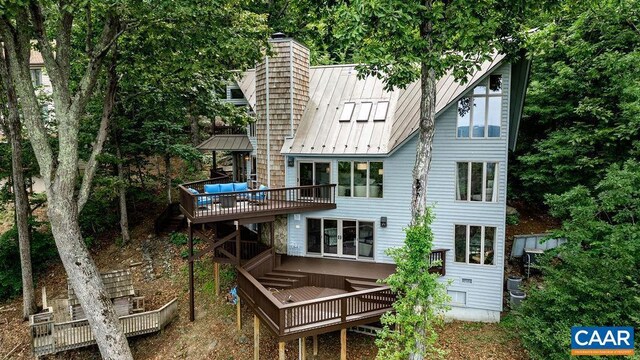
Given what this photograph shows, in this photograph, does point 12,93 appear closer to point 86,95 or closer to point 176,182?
point 86,95

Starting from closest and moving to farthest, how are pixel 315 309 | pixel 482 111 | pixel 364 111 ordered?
pixel 315 309 → pixel 482 111 → pixel 364 111

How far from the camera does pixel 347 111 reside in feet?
44.0

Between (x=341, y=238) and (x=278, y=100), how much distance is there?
19.1ft

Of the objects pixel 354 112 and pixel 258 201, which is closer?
pixel 258 201

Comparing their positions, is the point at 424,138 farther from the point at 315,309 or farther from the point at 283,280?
the point at 283,280

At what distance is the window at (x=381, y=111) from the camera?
12.7m

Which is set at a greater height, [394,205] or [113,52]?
[113,52]

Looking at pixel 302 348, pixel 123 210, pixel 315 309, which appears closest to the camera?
pixel 315 309

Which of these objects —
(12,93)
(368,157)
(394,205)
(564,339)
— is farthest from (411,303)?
(12,93)

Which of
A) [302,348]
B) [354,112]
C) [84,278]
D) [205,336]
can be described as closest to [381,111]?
[354,112]

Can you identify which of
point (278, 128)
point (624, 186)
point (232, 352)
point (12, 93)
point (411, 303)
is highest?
point (12, 93)

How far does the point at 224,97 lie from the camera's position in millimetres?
15977

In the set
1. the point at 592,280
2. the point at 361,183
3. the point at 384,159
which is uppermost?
the point at 384,159

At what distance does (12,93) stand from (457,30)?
1460 centimetres
